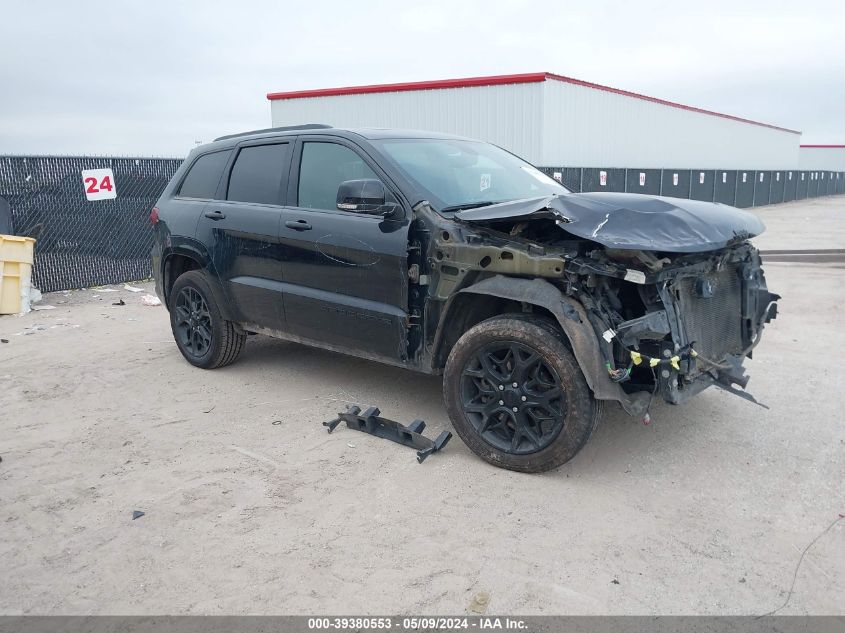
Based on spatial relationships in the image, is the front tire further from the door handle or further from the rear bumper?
the rear bumper

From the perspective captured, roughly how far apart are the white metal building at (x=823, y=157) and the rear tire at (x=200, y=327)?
203 ft

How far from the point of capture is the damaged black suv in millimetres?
3607

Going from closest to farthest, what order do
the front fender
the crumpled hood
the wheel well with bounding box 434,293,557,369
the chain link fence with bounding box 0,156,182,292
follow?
the crumpled hood < the front fender < the wheel well with bounding box 434,293,557,369 < the chain link fence with bounding box 0,156,182,292

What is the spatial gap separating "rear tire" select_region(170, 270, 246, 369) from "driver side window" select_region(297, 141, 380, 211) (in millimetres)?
1371

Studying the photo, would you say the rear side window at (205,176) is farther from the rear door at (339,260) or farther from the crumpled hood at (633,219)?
the crumpled hood at (633,219)

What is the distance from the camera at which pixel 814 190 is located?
3875 cm

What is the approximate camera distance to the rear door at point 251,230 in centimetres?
511

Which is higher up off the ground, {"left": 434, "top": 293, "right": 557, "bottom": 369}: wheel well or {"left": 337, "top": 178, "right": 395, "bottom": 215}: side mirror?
{"left": 337, "top": 178, "right": 395, "bottom": 215}: side mirror

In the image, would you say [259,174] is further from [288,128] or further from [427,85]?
[427,85]

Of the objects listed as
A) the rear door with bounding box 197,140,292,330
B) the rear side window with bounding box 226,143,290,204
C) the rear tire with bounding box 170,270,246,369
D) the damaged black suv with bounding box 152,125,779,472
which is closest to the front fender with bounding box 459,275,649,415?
the damaged black suv with bounding box 152,125,779,472

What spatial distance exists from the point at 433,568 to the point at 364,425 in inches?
62.8

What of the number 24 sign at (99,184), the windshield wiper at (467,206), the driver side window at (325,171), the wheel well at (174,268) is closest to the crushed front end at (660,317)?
the windshield wiper at (467,206)

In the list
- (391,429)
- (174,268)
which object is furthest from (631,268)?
(174,268)

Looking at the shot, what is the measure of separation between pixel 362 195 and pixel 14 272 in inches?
263
